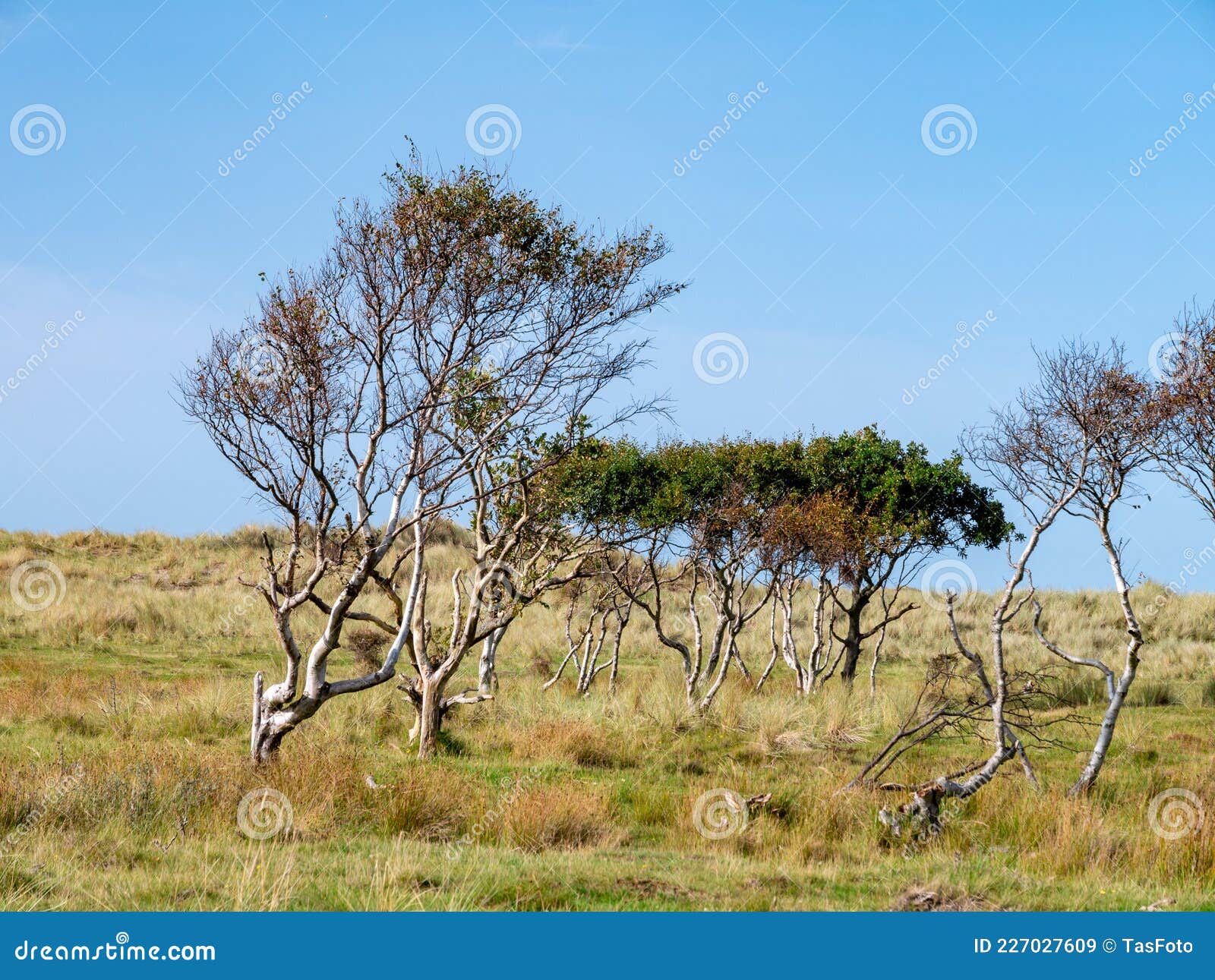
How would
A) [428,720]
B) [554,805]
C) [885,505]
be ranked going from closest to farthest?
[554,805] → [428,720] → [885,505]

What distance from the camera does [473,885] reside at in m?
8.84

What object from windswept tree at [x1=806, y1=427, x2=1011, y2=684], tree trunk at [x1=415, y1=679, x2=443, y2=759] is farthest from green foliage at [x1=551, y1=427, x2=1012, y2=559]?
tree trunk at [x1=415, y1=679, x2=443, y2=759]

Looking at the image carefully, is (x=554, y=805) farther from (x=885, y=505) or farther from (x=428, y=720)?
(x=885, y=505)

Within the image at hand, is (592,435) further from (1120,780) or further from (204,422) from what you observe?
(1120,780)

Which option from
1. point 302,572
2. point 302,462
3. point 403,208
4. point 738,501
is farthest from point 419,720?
point 302,572

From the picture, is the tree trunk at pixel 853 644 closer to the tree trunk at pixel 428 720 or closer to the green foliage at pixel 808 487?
the green foliage at pixel 808 487

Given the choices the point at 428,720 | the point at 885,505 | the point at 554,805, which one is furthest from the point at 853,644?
the point at 554,805

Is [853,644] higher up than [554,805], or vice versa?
[853,644]

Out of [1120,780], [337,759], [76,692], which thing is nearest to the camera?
[337,759]

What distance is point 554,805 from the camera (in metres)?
11.6

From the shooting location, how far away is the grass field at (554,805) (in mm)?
9180

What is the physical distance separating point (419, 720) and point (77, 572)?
110ft

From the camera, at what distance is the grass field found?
9.18 metres

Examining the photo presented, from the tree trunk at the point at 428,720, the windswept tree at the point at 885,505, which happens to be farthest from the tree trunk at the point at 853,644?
→ the tree trunk at the point at 428,720
